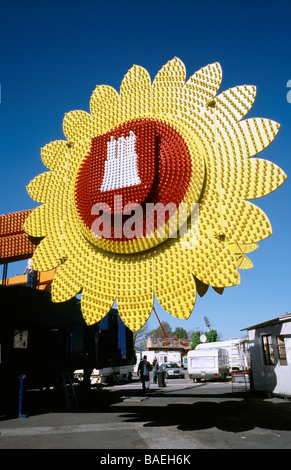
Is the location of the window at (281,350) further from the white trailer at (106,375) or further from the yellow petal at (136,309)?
the white trailer at (106,375)

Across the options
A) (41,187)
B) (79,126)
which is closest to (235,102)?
(79,126)

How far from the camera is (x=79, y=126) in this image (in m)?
8.11

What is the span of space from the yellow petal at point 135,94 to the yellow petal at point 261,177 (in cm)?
242

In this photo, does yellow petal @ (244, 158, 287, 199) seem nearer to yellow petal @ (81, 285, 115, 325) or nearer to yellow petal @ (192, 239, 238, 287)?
yellow petal @ (192, 239, 238, 287)

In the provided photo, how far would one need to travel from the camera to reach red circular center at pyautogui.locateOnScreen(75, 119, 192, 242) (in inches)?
259

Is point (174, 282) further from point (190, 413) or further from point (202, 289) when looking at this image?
point (190, 413)

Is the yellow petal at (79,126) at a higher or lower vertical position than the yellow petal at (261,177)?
higher

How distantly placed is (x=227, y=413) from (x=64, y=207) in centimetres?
850

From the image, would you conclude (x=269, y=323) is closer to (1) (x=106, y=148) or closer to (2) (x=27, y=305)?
(2) (x=27, y=305)

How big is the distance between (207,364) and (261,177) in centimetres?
2660

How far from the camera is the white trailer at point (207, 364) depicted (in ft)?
97.5

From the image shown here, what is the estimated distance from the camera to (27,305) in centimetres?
1248

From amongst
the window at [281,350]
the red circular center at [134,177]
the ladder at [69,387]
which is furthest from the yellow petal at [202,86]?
the window at [281,350]

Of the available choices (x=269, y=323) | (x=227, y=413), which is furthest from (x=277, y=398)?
(x=227, y=413)
